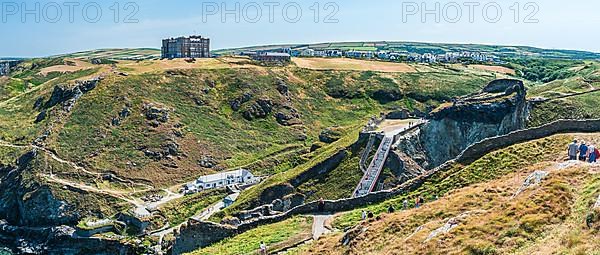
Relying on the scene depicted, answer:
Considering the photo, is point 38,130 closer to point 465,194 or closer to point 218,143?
point 218,143

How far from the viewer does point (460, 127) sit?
195ft

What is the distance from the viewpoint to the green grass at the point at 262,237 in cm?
3281

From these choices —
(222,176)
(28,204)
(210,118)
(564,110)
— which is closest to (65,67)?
(210,118)

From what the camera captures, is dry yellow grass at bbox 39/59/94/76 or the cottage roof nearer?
the cottage roof

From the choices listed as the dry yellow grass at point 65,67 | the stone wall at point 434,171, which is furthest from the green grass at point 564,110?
the dry yellow grass at point 65,67

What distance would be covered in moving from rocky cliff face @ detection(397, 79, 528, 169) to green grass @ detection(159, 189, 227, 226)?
32.8 metres

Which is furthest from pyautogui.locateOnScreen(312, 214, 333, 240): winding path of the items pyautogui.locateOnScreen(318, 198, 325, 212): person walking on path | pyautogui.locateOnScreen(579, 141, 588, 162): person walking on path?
pyautogui.locateOnScreen(579, 141, 588, 162): person walking on path

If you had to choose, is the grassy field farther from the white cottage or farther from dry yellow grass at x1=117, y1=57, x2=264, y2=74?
the white cottage

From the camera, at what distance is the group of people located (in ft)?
90.4

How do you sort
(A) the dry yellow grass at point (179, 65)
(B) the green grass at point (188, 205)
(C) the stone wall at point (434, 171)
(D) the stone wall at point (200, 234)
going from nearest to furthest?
(C) the stone wall at point (434, 171) → (D) the stone wall at point (200, 234) → (B) the green grass at point (188, 205) → (A) the dry yellow grass at point (179, 65)

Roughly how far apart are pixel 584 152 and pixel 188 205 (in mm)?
60997

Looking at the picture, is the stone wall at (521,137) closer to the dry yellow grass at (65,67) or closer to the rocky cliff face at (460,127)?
the rocky cliff face at (460,127)

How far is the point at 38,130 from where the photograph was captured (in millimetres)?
108312

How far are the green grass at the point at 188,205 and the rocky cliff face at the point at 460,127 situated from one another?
3281 cm
